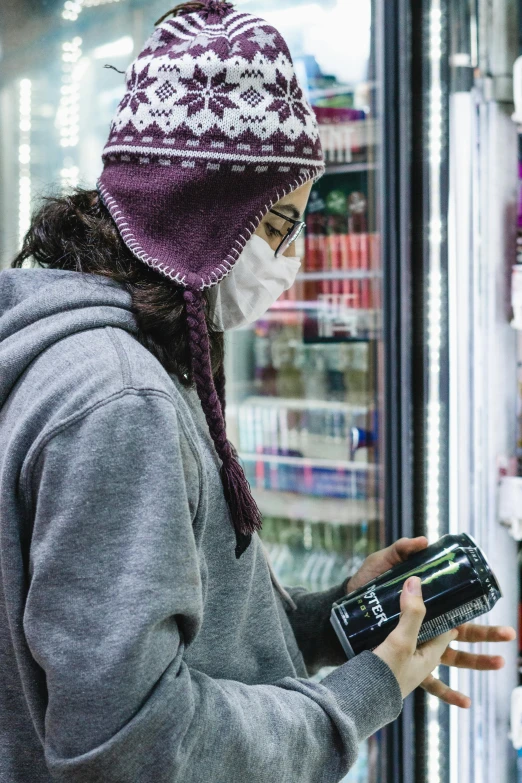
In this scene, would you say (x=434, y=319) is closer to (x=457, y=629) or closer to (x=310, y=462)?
(x=457, y=629)

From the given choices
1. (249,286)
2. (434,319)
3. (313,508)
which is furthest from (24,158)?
(313,508)

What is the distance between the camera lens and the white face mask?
987 millimetres

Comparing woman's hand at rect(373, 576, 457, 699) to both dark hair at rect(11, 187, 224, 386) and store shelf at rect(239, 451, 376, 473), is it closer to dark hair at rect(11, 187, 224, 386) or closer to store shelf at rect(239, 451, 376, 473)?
dark hair at rect(11, 187, 224, 386)

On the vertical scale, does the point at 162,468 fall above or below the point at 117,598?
above

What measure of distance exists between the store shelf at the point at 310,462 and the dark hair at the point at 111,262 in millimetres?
1271

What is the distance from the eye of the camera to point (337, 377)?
91.7 inches

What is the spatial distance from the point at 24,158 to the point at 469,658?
4.30ft

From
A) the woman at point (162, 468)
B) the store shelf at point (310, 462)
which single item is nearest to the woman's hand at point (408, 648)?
the woman at point (162, 468)

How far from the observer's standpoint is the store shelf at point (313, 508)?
2.31 m

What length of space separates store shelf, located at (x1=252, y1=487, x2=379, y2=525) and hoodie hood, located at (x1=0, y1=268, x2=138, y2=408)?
146cm

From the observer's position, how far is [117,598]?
2.26 feet

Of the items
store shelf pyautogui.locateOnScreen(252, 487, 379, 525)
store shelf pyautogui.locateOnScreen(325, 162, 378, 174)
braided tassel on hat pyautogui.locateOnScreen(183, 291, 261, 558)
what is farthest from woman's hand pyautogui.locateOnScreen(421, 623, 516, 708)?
store shelf pyautogui.locateOnScreen(325, 162, 378, 174)

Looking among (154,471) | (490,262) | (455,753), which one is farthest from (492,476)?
(154,471)

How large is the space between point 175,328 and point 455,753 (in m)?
1.33
